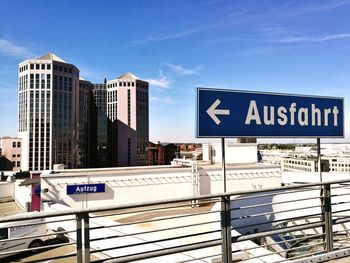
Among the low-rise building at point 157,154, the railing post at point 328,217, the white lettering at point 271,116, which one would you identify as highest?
the white lettering at point 271,116

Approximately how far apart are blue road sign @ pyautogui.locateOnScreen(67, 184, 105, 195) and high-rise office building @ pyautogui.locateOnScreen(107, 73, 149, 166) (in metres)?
81.8

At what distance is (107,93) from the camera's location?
114312mm

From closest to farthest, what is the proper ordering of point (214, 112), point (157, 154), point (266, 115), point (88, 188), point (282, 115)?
1. point (214, 112)
2. point (266, 115)
3. point (282, 115)
4. point (88, 188)
5. point (157, 154)

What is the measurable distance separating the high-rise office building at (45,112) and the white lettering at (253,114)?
280ft

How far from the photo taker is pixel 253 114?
201 inches

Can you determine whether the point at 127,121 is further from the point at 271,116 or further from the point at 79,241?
the point at 79,241

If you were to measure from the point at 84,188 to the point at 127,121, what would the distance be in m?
83.7

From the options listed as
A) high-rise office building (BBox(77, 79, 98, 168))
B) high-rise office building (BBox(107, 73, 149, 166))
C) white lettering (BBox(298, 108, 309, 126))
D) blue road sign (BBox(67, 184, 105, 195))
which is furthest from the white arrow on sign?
high-rise office building (BBox(107, 73, 149, 166))


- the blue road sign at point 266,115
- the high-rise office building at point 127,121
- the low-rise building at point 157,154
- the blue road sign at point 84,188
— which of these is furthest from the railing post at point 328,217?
the low-rise building at point 157,154

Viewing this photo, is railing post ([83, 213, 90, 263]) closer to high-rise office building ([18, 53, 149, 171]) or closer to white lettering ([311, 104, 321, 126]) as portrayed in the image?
white lettering ([311, 104, 321, 126])

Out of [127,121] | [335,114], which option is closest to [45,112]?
[127,121]

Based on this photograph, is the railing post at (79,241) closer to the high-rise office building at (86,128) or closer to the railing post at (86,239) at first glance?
the railing post at (86,239)

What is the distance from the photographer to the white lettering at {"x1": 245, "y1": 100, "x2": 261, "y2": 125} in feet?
16.6

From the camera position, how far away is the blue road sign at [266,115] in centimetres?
471
